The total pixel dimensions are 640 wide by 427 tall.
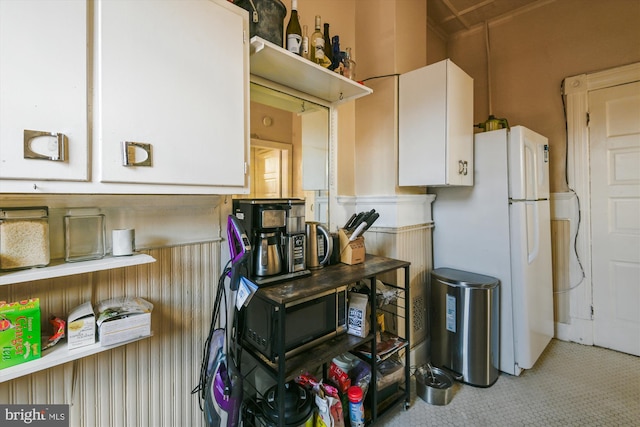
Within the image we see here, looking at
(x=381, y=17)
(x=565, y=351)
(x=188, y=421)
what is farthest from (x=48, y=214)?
(x=565, y=351)

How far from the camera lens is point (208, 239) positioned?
1.43 metres

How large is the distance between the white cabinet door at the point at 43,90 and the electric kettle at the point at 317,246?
1025mm

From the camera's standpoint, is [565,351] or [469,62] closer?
[565,351]

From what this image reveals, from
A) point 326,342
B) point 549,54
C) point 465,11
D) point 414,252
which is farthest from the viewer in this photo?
point 465,11

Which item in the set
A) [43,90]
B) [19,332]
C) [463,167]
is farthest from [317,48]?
[19,332]

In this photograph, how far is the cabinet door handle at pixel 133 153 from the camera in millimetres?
901

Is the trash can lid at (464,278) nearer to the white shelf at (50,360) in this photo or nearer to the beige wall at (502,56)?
the beige wall at (502,56)

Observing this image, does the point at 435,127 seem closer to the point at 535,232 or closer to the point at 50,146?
the point at 535,232

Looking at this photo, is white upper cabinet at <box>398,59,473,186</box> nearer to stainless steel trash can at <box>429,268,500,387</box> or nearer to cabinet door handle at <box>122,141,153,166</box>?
stainless steel trash can at <box>429,268,500,387</box>

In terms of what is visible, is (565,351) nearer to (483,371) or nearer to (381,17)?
(483,371)

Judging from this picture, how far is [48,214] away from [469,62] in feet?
12.2

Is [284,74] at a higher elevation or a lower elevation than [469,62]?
lower

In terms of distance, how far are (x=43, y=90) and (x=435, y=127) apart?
1973mm

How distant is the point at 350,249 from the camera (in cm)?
173
